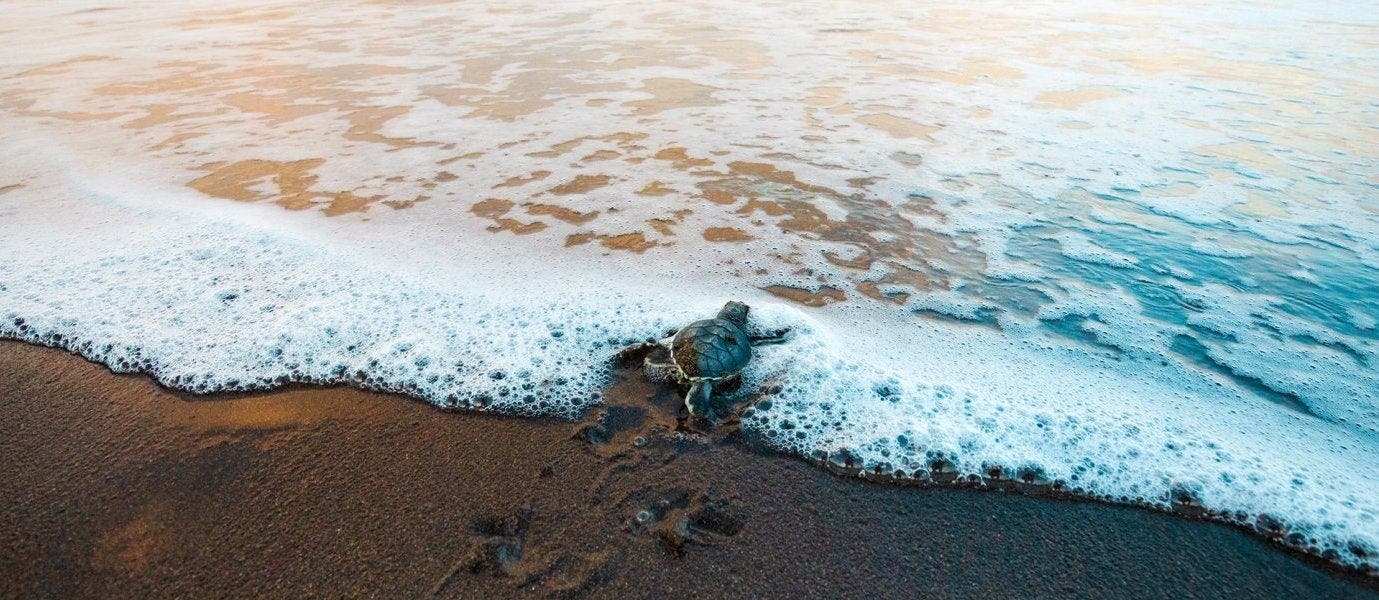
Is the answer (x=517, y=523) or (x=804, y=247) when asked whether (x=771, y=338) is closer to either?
(x=804, y=247)

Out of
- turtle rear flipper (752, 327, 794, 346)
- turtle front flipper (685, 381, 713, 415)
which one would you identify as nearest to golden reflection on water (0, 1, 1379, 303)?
turtle rear flipper (752, 327, 794, 346)

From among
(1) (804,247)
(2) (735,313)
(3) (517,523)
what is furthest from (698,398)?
(1) (804,247)

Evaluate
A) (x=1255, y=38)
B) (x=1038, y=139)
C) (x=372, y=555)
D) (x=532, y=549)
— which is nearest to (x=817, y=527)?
(x=532, y=549)

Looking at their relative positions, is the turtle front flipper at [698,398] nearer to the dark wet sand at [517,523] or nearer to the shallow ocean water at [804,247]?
the dark wet sand at [517,523]

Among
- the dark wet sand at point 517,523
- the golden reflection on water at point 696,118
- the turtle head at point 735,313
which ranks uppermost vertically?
the golden reflection on water at point 696,118

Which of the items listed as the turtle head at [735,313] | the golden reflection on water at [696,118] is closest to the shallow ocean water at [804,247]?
the golden reflection on water at [696,118]

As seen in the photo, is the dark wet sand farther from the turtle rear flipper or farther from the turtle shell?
the turtle rear flipper
